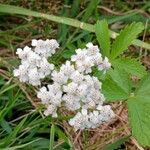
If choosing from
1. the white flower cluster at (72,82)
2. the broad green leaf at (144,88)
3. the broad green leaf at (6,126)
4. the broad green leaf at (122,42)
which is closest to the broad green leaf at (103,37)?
the broad green leaf at (122,42)

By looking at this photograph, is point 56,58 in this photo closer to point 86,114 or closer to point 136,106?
point 136,106

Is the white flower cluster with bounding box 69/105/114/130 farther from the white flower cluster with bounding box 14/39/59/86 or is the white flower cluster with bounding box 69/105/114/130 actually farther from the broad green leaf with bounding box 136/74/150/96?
the broad green leaf with bounding box 136/74/150/96

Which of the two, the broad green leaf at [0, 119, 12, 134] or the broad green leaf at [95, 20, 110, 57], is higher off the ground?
the broad green leaf at [95, 20, 110, 57]

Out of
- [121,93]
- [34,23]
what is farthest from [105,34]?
[34,23]

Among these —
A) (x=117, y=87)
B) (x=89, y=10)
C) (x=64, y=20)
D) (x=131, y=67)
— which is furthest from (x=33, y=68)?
(x=89, y=10)

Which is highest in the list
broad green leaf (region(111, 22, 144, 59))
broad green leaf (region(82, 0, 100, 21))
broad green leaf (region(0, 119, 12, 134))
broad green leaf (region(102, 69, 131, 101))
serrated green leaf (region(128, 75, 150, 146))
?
broad green leaf (region(111, 22, 144, 59))

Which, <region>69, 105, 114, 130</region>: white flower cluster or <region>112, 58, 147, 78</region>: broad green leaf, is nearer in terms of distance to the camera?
<region>69, 105, 114, 130</region>: white flower cluster

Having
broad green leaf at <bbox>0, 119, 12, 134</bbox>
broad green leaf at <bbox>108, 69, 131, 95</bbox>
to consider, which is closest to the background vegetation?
broad green leaf at <bbox>0, 119, 12, 134</bbox>

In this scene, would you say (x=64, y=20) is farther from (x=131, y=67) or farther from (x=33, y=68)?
(x=33, y=68)

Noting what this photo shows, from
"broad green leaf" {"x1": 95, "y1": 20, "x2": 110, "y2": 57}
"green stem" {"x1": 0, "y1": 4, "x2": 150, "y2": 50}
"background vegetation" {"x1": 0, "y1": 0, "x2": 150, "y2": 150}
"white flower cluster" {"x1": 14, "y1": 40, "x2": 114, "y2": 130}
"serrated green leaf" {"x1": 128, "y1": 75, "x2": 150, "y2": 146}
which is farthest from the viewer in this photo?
"green stem" {"x1": 0, "y1": 4, "x2": 150, "y2": 50}
